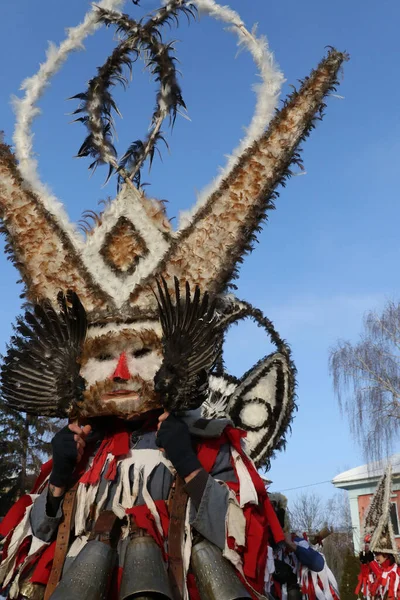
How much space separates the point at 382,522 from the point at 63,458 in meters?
9.51

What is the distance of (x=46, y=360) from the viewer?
354 cm

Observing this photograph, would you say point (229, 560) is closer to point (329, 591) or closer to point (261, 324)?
point (261, 324)

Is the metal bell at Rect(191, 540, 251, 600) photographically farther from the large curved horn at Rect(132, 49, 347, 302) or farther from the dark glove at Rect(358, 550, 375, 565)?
the dark glove at Rect(358, 550, 375, 565)

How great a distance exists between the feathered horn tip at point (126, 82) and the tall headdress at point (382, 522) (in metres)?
9.07

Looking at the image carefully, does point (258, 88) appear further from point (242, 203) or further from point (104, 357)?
point (104, 357)

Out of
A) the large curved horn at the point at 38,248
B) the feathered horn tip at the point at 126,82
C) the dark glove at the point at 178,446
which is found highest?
the feathered horn tip at the point at 126,82

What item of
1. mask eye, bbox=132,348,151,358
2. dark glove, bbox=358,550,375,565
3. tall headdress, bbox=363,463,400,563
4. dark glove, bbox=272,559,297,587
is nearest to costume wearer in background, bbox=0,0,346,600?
mask eye, bbox=132,348,151,358

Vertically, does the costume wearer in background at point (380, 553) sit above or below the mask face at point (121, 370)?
below

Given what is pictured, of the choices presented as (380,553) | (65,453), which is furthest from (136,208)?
(380,553)

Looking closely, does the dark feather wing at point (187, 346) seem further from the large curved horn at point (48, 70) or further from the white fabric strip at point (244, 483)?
the large curved horn at point (48, 70)

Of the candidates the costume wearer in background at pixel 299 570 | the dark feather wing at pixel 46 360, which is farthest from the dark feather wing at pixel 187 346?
the costume wearer in background at pixel 299 570

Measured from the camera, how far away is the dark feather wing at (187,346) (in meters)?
3.37

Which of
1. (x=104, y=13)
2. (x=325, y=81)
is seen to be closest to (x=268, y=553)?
(x=325, y=81)

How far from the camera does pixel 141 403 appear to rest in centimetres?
336
